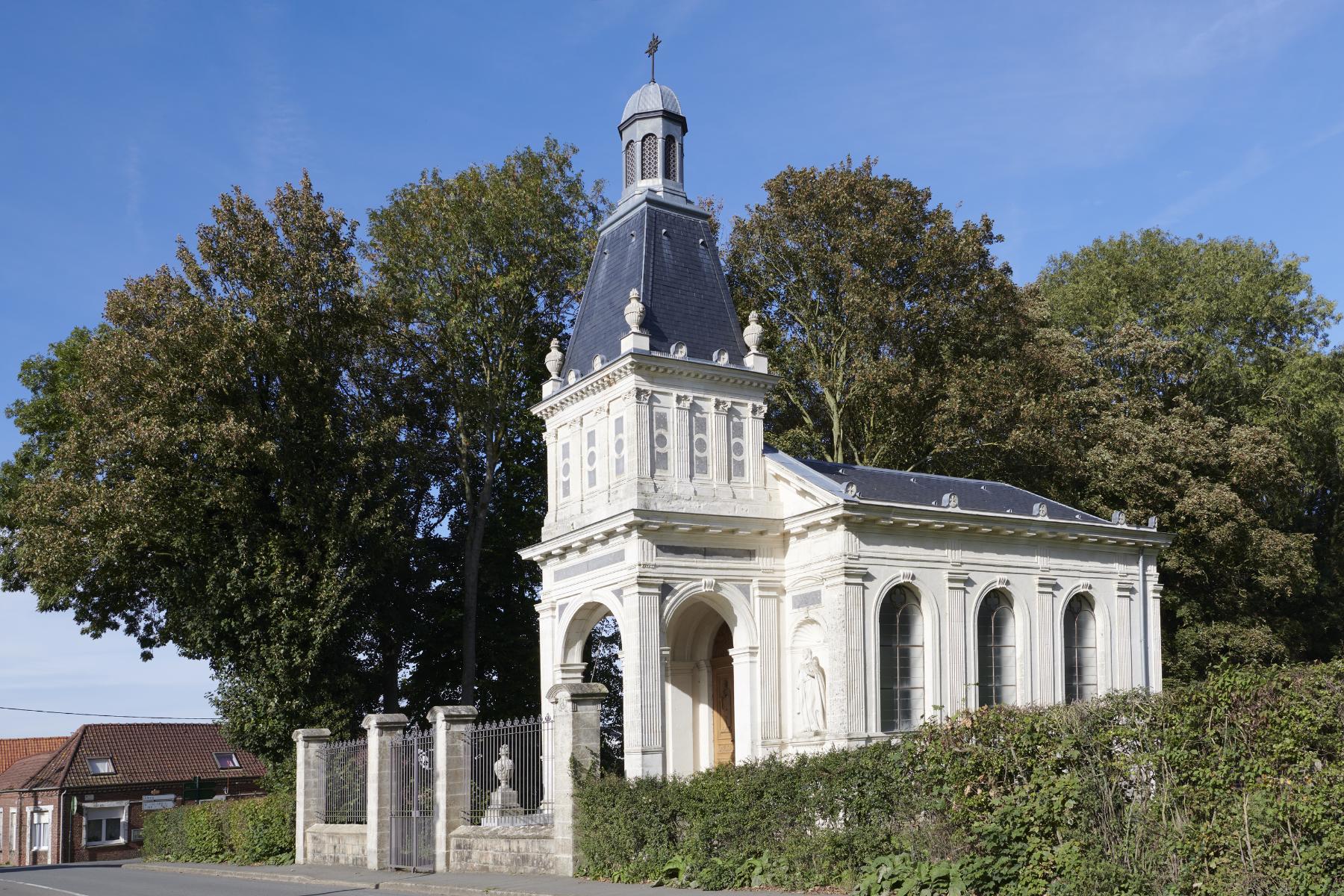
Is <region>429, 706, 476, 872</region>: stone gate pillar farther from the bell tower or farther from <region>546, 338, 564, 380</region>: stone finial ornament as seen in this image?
<region>546, 338, 564, 380</region>: stone finial ornament

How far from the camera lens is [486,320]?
136ft

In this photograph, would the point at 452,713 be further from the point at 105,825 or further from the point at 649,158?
the point at 105,825

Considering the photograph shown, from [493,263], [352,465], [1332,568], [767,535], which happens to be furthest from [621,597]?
[1332,568]

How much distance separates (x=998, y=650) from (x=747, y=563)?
585cm

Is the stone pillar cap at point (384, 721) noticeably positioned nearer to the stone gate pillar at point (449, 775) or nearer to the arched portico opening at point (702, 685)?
the stone gate pillar at point (449, 775)

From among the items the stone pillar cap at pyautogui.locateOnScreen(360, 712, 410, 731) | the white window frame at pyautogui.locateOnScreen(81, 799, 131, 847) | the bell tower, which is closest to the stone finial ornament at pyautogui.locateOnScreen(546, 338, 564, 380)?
the bell tower

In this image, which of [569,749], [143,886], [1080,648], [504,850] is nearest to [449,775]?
[504,850]

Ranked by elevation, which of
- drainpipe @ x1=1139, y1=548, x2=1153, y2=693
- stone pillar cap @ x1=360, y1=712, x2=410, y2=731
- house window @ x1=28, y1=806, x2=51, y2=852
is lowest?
house window @ x1=28, y1=806, x2=51, y2=852

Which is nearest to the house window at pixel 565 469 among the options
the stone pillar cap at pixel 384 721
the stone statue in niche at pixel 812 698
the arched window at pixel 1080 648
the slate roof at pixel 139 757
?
the stone pillar cap at pixel 384 721

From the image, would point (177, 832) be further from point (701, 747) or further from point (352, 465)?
point (701, 747)

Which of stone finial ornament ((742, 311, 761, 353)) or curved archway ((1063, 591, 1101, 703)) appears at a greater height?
stone finial ornament ((742, 311, 761, 353))

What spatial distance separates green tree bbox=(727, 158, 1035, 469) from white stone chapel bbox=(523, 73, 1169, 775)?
804cm

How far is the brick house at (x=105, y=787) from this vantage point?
50719 millimetres

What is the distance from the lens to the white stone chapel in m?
25.8
